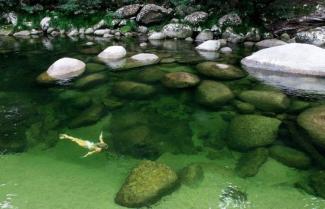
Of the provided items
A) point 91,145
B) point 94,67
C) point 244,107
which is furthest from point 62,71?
point 244,107

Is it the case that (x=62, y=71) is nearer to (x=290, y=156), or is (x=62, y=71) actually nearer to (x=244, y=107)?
(x=244, y=107)

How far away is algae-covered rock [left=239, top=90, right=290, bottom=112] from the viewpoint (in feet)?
20.4

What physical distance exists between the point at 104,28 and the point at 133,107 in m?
8.02

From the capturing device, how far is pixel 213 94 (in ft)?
21.8

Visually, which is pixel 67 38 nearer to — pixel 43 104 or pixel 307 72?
pixel 43 104

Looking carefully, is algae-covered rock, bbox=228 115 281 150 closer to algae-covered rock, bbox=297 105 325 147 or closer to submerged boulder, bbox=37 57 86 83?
algae-covered rock, bbox=297 105 325 147

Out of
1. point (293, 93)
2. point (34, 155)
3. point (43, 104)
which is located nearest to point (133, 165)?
point (34, 155)

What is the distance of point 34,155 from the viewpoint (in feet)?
16.3

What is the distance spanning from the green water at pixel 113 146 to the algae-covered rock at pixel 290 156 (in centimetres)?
12

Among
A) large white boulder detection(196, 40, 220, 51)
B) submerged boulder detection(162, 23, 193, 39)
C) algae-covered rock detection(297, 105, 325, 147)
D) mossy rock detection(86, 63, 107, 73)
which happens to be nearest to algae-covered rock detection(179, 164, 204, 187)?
algae-covered rock detection(297, 105, 325, 147)

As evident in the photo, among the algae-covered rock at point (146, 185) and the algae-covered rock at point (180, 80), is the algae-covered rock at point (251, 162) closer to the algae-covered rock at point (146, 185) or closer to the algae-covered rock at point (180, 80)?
the algae-covered rock at point (146, 185)

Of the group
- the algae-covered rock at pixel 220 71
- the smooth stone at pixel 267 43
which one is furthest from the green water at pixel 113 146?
the smooth stone at pixel 267 43

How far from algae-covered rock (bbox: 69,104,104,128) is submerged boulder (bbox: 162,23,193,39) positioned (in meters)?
6.42

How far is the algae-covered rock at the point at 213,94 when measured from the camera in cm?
649
